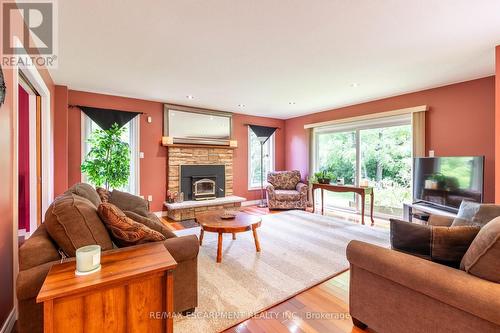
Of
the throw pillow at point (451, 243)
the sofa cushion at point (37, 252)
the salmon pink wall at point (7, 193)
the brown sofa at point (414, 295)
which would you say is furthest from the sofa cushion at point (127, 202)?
the throw pillow at point (451, 243)

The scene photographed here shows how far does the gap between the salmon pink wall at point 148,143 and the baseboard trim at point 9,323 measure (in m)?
2.61

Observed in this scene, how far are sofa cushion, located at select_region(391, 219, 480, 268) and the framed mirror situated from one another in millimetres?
4444

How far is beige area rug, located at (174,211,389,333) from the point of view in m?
1.84

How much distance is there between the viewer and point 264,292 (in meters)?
2.10

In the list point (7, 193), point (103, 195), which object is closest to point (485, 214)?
point (7, 193)

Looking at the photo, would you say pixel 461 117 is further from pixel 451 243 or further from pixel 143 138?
pixel 143 138

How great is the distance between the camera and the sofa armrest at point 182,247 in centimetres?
165

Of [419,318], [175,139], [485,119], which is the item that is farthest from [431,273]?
[175,139]

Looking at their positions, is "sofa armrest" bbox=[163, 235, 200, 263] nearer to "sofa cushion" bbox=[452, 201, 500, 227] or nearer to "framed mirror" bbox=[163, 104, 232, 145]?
"sofa cushion" bbox=[452, 201, 500, 227]

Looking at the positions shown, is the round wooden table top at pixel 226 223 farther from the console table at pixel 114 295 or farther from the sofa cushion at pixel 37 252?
the sofa cushion at pixel 37 252

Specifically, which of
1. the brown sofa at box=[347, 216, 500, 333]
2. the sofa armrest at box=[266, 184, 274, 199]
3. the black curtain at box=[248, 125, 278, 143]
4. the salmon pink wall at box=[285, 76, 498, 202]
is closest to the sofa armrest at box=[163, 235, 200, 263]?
the brown sofa at box=[347, 216, 500, 333]

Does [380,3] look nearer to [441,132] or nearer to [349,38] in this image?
[349,38]

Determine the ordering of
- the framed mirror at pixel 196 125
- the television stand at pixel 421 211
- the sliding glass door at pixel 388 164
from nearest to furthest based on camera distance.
Result: the television stand at pixel 421 211 < the sliding glass door at pixel 388 164 < the framed mirror at pixel 196 125

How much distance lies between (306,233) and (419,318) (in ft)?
8.00
